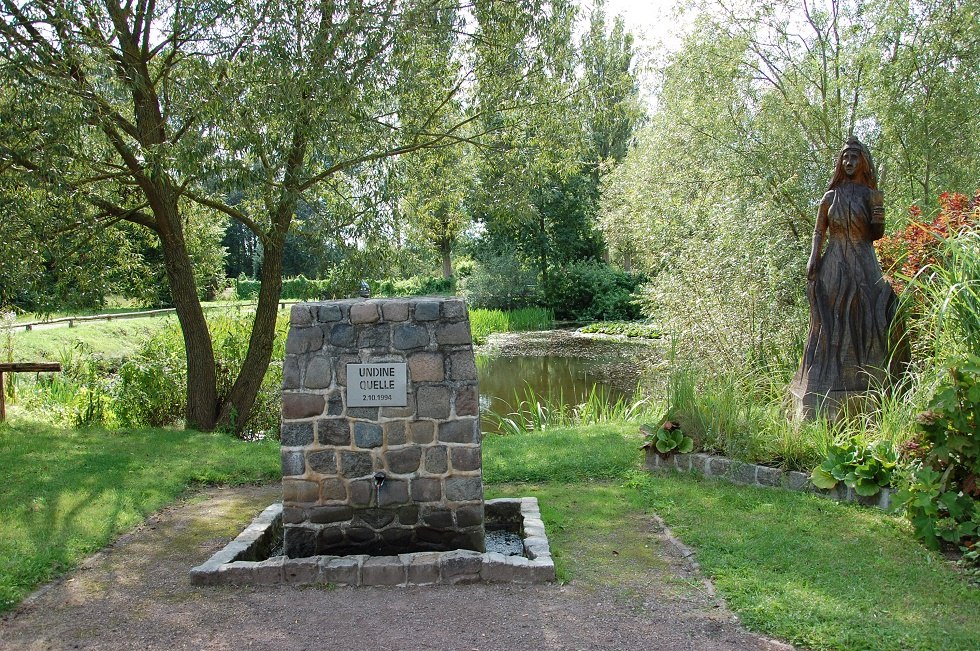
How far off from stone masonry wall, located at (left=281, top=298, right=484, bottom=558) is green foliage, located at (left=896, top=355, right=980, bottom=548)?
2.70 m

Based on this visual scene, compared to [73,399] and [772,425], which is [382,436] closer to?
[772,425]

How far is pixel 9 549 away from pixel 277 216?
4.24 metres

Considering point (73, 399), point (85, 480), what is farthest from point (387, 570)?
point (73, 399)

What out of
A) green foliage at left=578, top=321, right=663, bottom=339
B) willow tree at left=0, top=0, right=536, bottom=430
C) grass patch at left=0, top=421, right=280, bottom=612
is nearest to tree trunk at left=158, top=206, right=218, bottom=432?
willow tree at left=0, top=0, right=536, bottom=430

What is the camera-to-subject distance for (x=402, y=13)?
24.9 feet

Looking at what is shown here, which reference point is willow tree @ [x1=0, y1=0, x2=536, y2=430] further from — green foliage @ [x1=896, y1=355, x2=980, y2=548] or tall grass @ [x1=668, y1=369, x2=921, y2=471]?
green foliage @ [x1=896, y1=355, x2=980, y2=548]

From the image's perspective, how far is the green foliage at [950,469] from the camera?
4.14 metres

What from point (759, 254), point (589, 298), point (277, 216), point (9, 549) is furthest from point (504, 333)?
point (9, 549)

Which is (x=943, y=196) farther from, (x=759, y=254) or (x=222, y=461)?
(x=222, y=461)

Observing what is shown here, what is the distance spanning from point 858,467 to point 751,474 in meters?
0.87

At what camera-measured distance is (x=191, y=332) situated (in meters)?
8.98

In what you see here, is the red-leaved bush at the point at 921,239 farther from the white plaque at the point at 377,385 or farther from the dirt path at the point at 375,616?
the white plaque at the point at 377,385

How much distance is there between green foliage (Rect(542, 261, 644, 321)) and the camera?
2745 cm

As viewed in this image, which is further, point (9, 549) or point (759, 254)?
point (759, 254)
